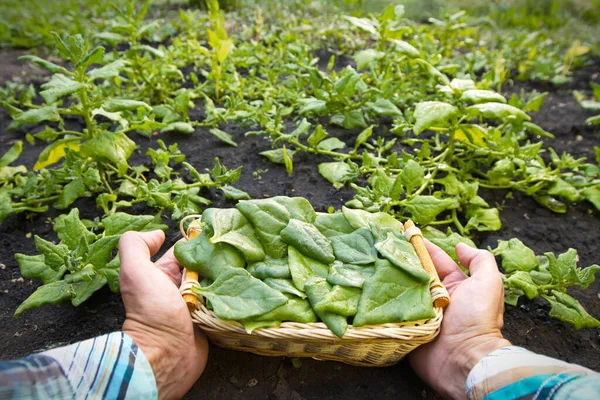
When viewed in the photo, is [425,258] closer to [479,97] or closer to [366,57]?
[479,97]

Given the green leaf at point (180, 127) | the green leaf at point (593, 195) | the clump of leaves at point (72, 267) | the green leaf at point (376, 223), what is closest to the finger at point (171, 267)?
the clump of leaves at point (72, 267)

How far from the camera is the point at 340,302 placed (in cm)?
142

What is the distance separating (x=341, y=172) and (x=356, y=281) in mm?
881

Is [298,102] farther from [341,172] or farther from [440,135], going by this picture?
[440,135]

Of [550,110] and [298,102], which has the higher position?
[298,102]

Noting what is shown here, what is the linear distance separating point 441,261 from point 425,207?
0.29 m

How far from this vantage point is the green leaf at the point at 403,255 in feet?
4.89

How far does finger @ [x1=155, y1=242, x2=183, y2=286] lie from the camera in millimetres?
1611

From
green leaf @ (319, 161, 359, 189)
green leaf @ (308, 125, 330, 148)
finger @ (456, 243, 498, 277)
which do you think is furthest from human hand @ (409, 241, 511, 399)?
green leaf @ (308, 125, 330, 148)

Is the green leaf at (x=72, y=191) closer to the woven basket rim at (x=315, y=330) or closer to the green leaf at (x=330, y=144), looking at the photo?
the woven basket rim at (x=315, y=330)

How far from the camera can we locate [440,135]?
276cm

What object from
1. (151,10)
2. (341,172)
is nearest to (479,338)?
(341,172)

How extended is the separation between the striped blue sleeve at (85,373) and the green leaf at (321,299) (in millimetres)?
480

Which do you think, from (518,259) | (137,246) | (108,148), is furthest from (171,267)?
(518,259)
